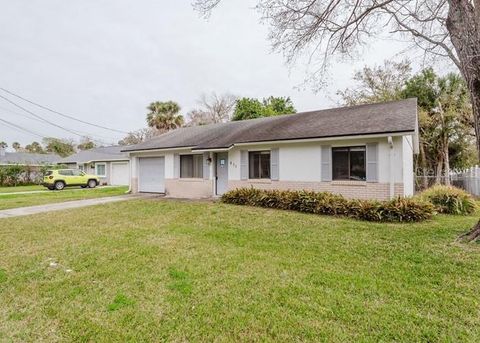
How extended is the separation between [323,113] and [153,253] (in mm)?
11121

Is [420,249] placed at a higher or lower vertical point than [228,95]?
lower

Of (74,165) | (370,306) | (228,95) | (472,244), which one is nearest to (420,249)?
(472,244)

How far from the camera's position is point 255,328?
10.1 feet

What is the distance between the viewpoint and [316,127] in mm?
11703

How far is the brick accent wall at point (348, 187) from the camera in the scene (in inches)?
383

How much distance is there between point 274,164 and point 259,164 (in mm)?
904

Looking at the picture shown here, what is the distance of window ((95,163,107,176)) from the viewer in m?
27.8

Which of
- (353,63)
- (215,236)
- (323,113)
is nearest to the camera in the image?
(215,236)

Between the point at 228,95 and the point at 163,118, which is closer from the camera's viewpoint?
the point at 163,118

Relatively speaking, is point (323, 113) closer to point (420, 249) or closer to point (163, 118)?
point (420, 249)

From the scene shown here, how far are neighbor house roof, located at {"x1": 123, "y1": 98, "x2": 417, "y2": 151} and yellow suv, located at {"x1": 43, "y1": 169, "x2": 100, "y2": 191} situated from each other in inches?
355

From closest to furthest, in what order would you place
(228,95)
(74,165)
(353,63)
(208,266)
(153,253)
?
(208,266) < (153,253) < (353,63) < (74,165) < (228,95)

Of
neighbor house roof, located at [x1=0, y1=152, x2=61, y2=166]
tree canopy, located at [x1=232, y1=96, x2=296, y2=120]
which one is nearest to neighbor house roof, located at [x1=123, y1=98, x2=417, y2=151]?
tree canopy, located at [x1=232, y1=96, x2=296, y2=120]

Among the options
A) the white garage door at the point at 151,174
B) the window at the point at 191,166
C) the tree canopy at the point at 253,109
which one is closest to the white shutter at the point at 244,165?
the window at the point at 191,166
